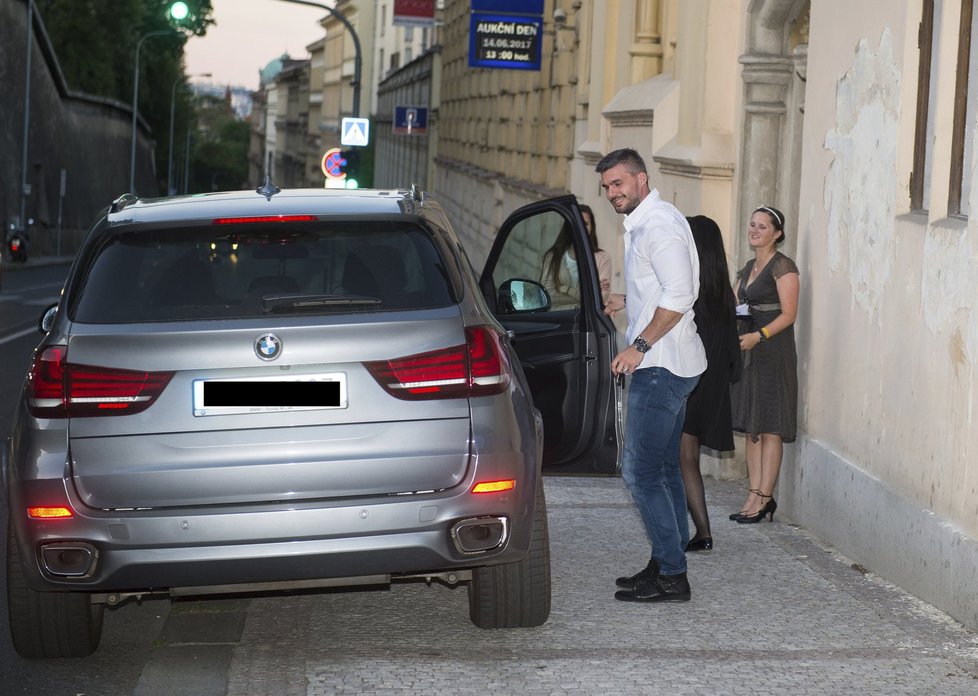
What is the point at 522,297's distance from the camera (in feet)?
23.6

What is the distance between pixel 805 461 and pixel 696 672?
10.7 feet

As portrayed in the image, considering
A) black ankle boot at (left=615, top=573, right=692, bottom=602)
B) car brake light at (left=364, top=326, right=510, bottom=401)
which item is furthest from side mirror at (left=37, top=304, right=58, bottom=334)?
black ankle boot at (left=615, top=573, right=692, bottom=602)

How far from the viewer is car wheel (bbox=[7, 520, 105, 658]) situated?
5586 millimetres

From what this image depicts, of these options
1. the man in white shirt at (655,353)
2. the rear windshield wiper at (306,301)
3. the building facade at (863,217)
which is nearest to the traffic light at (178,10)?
the building facade at (863,217)

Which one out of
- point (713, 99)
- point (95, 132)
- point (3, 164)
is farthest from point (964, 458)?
point (95, 132)

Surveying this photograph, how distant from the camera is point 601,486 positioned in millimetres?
9859

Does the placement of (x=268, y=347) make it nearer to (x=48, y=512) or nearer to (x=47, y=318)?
(x=48, y=512)

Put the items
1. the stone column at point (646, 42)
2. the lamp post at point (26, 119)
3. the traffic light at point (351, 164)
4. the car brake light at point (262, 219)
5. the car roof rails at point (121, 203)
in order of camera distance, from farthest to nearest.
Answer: the lamp post at point (26, 119)
the traffic light at point (351, 164)
the stone column at point (646, 42)
the car roof rails at point (121, 203)
the car brake light at point (262, 219)

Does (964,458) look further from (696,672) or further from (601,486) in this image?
(601,486)

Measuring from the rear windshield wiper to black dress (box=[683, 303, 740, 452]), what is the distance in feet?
8.21

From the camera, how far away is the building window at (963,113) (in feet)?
22.1

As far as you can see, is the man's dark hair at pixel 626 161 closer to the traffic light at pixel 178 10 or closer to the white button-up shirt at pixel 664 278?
the white button-up shirt at pixel 664 278

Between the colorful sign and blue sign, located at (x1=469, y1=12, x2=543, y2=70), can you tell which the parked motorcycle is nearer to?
the colorful sign

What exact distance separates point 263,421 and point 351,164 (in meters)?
24.1
